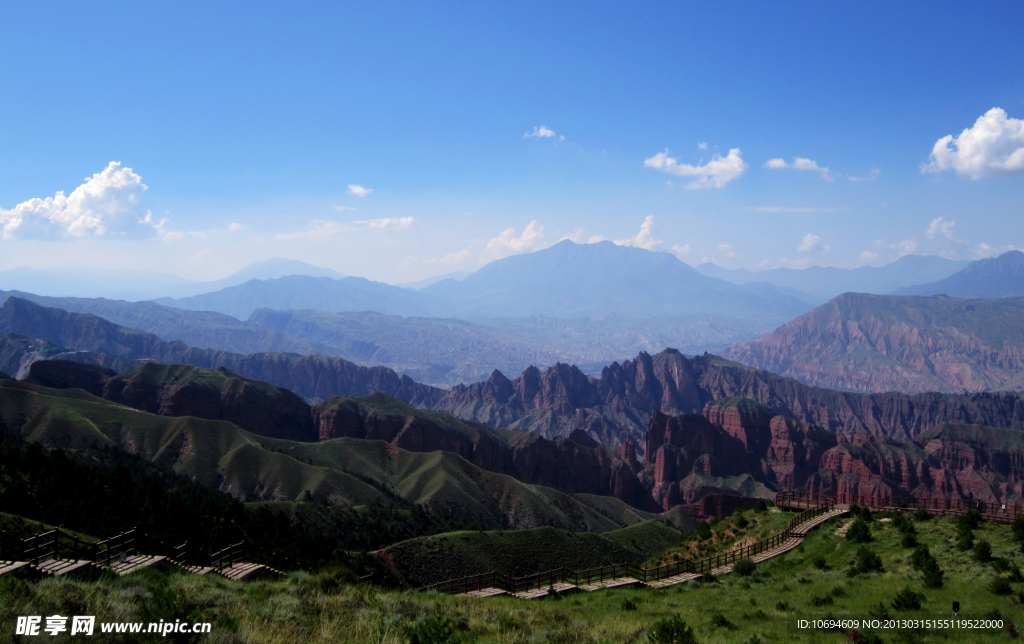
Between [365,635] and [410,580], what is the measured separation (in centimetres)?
4947

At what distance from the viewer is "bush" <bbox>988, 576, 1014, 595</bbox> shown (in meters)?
23.5

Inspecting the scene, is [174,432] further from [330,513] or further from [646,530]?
[646,530]

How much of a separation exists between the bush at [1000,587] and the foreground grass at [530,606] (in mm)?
227

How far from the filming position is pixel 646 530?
10344 centimetres

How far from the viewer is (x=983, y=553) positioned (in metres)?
29.4

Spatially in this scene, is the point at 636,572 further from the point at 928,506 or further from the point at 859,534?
the point at 928,506

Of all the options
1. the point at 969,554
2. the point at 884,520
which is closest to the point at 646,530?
the point at 884,520

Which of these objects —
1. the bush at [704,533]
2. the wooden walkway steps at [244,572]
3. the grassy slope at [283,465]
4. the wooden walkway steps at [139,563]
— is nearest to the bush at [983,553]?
the bush at [704,533]

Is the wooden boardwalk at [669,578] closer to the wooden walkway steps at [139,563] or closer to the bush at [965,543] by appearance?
the bush at [965,543]

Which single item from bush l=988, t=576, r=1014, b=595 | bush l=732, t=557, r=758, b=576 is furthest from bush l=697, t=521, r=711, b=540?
bush l=988, t=576, r=1014, b=595

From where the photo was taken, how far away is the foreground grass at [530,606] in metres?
16.3

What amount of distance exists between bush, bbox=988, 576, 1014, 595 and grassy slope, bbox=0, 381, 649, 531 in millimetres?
90792

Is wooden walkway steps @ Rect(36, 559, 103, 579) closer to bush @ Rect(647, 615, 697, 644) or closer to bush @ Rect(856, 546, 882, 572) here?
bush @ Rect(647, 615, 697, 644)

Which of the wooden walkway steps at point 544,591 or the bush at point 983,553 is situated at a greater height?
the bush at point 983,553
